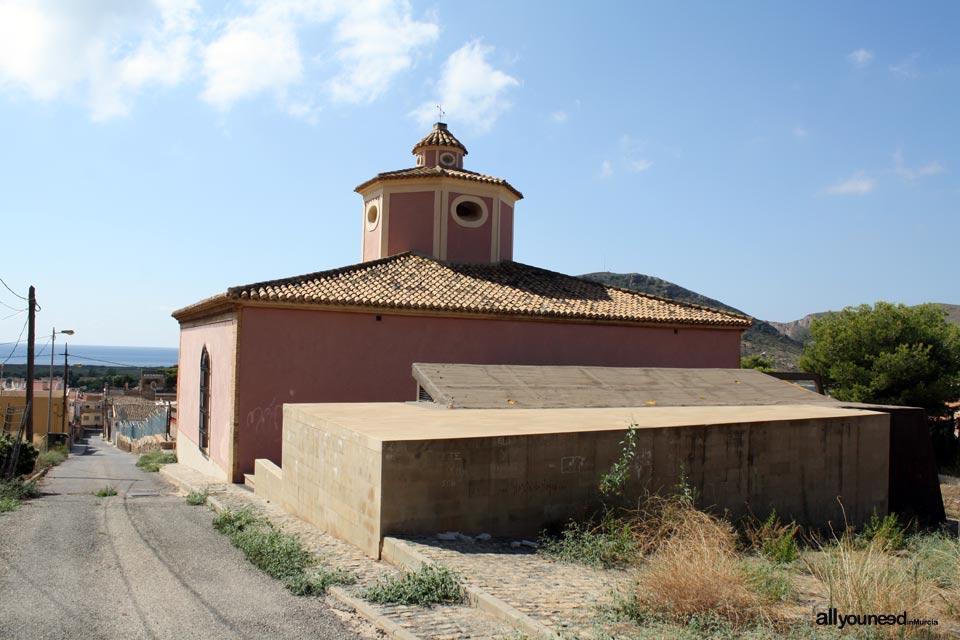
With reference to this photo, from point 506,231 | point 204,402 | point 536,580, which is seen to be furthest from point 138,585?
point 506,231

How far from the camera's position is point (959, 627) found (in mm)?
5367

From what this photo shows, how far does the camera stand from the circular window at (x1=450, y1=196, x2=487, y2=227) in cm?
2011

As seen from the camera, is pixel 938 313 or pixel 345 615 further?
pixel 938 313

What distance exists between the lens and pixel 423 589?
6.00m

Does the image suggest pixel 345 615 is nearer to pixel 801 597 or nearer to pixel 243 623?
pixel 243 623

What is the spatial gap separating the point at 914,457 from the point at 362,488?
414 inches

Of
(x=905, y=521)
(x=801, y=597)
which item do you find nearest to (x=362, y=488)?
(x=801, y=597)

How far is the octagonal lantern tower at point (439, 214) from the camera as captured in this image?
19.9m

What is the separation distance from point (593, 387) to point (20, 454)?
13454 millimetres

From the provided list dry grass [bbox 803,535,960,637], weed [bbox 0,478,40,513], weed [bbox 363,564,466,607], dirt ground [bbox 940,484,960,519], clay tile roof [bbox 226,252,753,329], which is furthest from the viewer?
dirt ground [bbox 940,484,960,519]

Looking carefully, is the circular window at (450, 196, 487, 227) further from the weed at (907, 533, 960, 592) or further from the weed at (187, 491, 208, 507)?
the weed at (907, 533, 960, 592)

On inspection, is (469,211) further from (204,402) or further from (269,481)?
(269,481)

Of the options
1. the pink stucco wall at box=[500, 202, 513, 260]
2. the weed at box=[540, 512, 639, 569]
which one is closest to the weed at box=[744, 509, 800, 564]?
the weed at box=[540, 512, 639, 569]

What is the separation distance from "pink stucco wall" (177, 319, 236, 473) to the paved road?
4.04 metres
